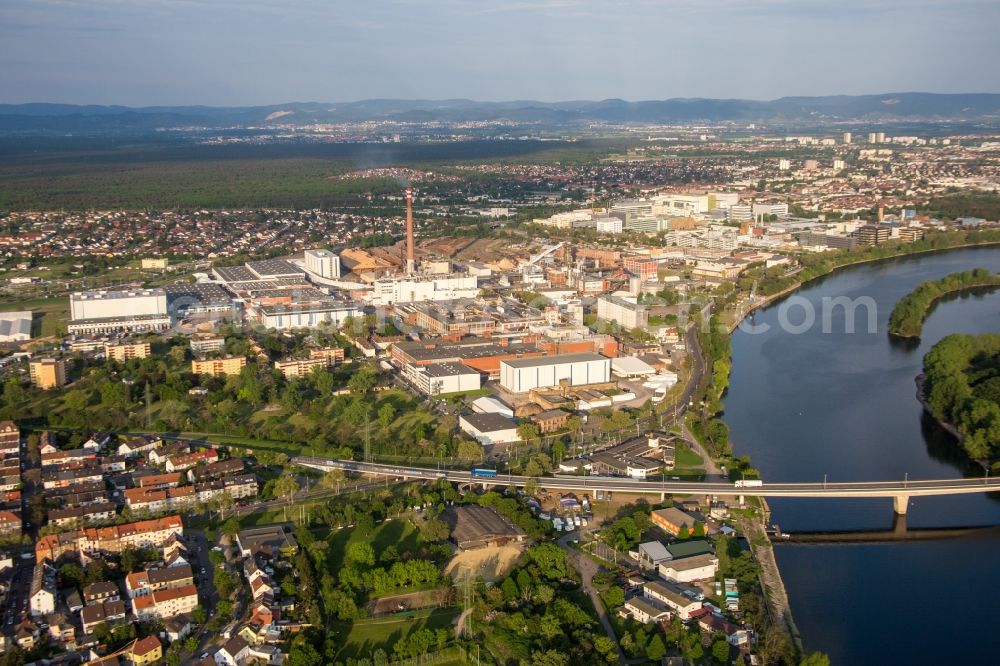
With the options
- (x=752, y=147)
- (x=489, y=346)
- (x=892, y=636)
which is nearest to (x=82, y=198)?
(x=489, y=346)

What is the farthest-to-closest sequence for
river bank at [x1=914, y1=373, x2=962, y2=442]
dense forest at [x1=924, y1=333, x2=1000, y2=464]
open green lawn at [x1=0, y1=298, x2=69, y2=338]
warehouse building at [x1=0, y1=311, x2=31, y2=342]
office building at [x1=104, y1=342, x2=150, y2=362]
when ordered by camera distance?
open green lawn at [x1=0, y1=298, x2=69, y2=338]
warehouse building at [x1=0, y1=311, x2=31, y2=342]
office building at [x1=104, y1=342, x2=150, y2=362]
river bank at [x1=914, y1=373, x2=962, y2=442]
dense forest at [x1=924, y1=333, x2=1000, y2=464]

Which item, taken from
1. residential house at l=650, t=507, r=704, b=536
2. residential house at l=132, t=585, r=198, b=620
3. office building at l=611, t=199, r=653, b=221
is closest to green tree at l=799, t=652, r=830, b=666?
residential house at l=650, t=507, r=704, b=536

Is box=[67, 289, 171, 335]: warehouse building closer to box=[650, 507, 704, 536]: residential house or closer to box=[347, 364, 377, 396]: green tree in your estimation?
box=[347, 364, 377, 396]: green tree

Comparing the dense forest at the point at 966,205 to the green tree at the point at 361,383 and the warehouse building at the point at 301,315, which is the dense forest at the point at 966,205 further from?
the green tree at the point at 361,383

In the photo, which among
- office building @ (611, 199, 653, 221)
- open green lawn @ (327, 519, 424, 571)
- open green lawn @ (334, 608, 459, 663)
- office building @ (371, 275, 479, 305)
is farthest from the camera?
office building @ (611, 199, 653, 221)

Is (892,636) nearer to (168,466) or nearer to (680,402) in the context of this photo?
(680,402)

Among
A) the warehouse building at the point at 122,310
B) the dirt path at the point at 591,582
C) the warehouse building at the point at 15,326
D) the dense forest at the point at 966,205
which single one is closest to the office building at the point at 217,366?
the warehouse building at the point at 122,310

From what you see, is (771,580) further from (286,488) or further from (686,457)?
(286,488)
